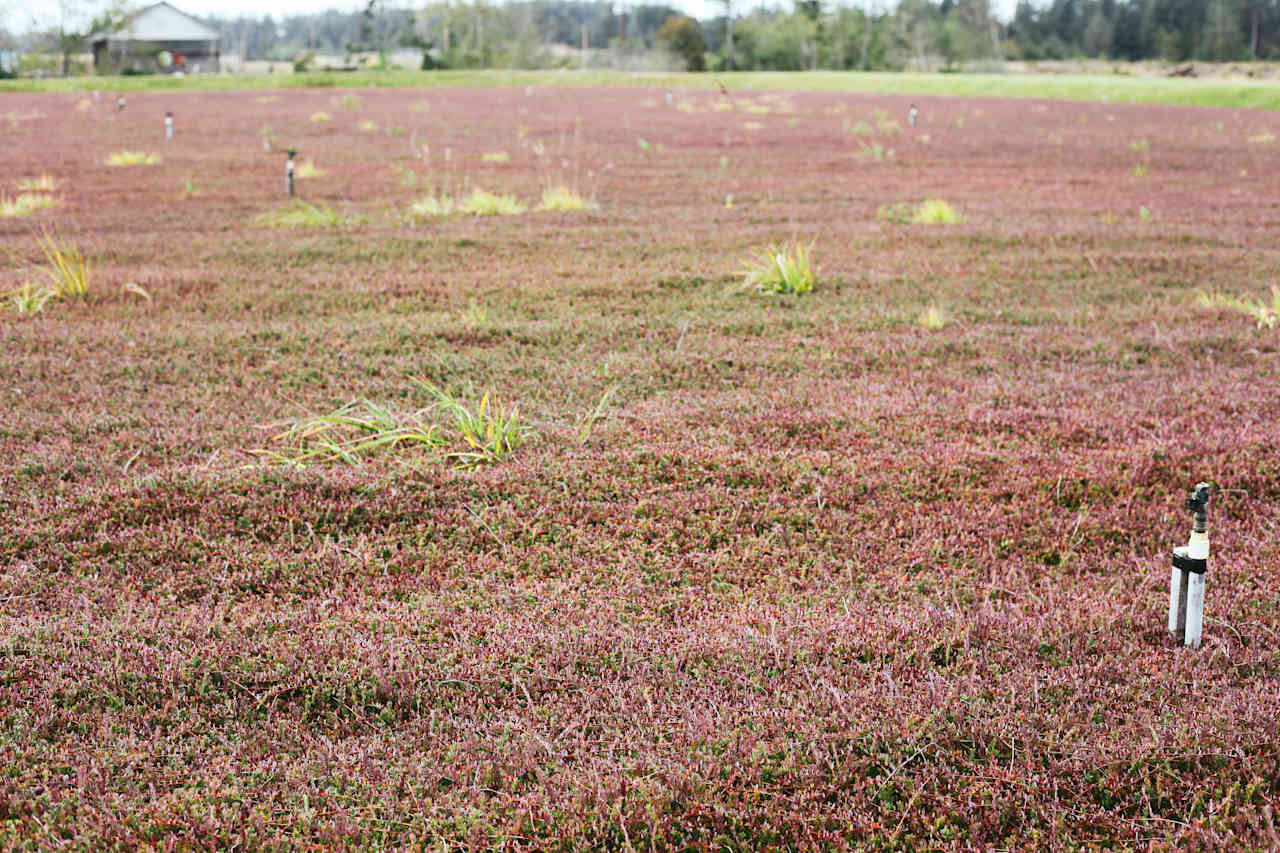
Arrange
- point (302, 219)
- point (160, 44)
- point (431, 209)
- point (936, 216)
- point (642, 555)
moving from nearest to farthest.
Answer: point (642, 555)
point (302, 219)
point (936, 216)
point (431, 209)
point (160, 44)

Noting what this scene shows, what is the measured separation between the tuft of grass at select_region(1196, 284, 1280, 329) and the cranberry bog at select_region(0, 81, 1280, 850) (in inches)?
3.3

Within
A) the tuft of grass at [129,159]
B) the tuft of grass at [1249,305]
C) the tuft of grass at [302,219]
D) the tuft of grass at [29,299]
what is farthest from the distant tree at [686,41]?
the tuft of grass at [29,299]

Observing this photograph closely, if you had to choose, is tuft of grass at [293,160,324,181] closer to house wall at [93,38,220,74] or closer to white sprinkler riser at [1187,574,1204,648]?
white sprinkler riser at [1187,574,1204,648]

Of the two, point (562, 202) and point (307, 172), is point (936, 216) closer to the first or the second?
point (562, 202)

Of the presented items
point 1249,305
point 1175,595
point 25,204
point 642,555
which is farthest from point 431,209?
point 1175,595

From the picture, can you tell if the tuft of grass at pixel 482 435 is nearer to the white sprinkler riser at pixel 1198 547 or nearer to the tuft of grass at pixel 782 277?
the white sprinkler riser at pixel 1198 547

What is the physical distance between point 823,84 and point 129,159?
48.0m

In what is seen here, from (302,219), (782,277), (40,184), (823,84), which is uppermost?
(823,84)

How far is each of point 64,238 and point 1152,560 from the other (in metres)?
12.2

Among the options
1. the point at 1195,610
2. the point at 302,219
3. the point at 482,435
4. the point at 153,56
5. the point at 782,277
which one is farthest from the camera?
the point at 153,56

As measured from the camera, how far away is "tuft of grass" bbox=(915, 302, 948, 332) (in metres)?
8.13

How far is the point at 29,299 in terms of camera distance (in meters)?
8.65

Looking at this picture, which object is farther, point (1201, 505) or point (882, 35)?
→ point (882, 35)

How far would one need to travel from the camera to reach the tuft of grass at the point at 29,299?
8.48 metres
